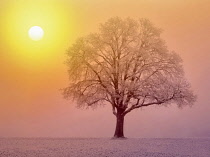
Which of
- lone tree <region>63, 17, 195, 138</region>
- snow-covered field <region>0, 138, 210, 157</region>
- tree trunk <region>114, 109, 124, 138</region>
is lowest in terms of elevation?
snow-covered field <region>0, 138, 210, 157</region>

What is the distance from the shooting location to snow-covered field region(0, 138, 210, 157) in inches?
317

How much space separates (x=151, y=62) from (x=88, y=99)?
159cm

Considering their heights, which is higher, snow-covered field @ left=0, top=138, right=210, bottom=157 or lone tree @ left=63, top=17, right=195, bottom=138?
lone tree @ left=63, top=17, right=195, bottom=138

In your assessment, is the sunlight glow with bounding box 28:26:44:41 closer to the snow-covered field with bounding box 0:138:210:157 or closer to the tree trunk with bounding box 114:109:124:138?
the snow-covered field with bounding box 0:138:210:157

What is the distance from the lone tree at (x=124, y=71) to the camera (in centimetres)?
1092

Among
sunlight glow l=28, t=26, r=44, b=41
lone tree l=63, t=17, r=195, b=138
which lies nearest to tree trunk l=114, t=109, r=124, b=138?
lone tree l=63, t=17, r=195, b=138

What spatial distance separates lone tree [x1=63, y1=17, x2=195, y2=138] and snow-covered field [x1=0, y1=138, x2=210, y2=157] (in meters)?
0.93

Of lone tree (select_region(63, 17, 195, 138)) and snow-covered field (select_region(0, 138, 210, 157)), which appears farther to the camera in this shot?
lone tree (select_region(63, 17, 195, 138))

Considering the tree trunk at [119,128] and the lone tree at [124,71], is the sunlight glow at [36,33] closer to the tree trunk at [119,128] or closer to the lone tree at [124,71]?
the lone tree at [124,71]

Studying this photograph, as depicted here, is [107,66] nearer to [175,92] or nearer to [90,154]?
[175,92]

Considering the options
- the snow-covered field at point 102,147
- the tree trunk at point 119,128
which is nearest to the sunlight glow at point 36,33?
the snow-covered field at point 102,147

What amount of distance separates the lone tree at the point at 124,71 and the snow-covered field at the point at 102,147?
931 millimetres

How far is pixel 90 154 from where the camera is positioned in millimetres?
7996

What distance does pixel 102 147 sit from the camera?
9.09 metres
